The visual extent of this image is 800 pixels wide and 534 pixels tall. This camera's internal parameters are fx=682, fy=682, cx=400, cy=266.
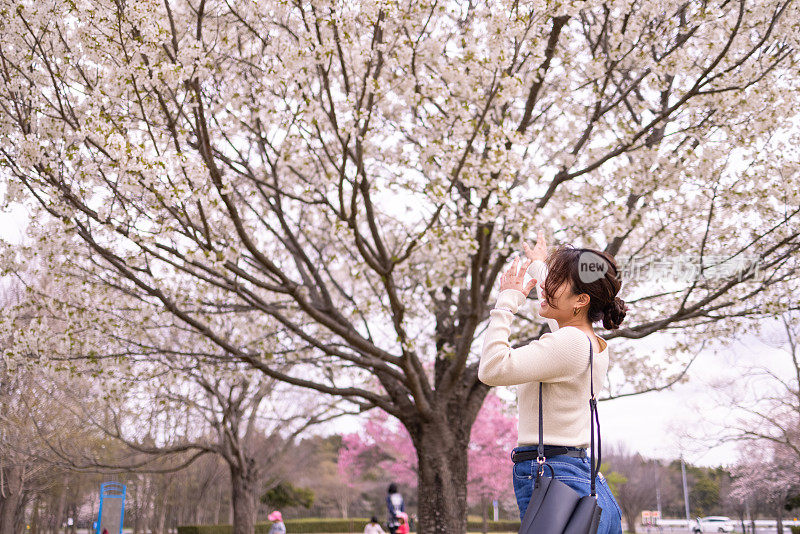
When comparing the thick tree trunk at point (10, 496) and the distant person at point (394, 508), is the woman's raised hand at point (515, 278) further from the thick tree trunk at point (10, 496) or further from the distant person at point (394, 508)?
the thick tree trunk at point (10, 496)

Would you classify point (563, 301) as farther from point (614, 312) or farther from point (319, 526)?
point (319, 526)

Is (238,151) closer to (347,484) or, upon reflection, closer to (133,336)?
(133,336)

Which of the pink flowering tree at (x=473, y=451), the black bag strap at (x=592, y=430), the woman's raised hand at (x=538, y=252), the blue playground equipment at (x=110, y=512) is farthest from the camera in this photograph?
the pink flowering tree at (x=473, y=451)

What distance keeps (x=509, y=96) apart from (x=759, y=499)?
75.0ft

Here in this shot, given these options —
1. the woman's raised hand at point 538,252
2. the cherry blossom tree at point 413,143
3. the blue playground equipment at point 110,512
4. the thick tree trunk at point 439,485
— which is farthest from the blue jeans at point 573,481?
A: the blue playground equipment at point 110,512

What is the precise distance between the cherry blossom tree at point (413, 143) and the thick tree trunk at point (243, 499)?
752 centimetres

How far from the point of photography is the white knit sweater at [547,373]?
5.94 ft

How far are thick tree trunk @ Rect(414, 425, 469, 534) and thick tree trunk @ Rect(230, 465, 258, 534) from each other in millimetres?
8214

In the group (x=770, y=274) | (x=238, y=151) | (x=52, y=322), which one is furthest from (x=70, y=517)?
(x=770, y=274)

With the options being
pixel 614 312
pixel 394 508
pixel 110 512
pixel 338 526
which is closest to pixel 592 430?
pixel 614 312

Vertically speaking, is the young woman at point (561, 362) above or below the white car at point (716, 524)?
above

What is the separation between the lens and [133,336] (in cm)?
890

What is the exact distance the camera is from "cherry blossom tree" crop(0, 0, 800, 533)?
575 centimetres

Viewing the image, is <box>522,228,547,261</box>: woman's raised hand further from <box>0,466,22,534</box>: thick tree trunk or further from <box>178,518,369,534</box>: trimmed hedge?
<box>178,518,369,534</box>: trimmed hedge
